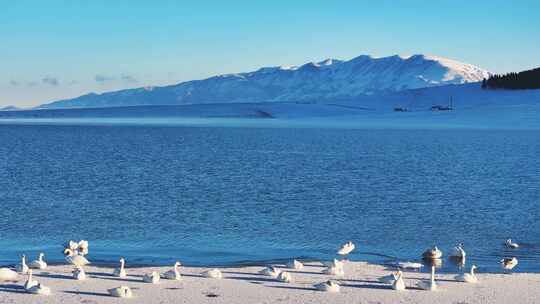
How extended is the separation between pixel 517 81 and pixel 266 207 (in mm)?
136913

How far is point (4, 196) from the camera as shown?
34.2m

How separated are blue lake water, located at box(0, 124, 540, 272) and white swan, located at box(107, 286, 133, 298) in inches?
175

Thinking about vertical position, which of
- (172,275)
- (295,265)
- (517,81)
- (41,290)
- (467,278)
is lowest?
(467,278)

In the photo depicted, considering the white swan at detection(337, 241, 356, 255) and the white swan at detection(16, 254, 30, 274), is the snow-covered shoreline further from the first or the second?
the white swan at detection(337, 241, 356, 255)

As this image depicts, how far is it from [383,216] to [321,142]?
52.8 metres

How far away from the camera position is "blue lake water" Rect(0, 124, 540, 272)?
931 inches

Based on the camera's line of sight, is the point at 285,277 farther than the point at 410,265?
No

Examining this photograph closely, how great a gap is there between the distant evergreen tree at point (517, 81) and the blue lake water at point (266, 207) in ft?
339

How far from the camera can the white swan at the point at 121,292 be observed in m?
16.7

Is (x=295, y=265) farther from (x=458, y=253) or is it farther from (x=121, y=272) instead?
(x=458, y=253)

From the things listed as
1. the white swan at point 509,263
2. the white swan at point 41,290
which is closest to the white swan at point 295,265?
the white swan at point 509,263

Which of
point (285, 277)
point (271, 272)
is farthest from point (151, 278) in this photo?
point (285, 277)

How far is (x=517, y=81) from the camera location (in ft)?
521

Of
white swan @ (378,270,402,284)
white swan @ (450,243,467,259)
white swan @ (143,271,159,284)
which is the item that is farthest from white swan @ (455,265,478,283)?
white swan @ (143,271,159,284)
